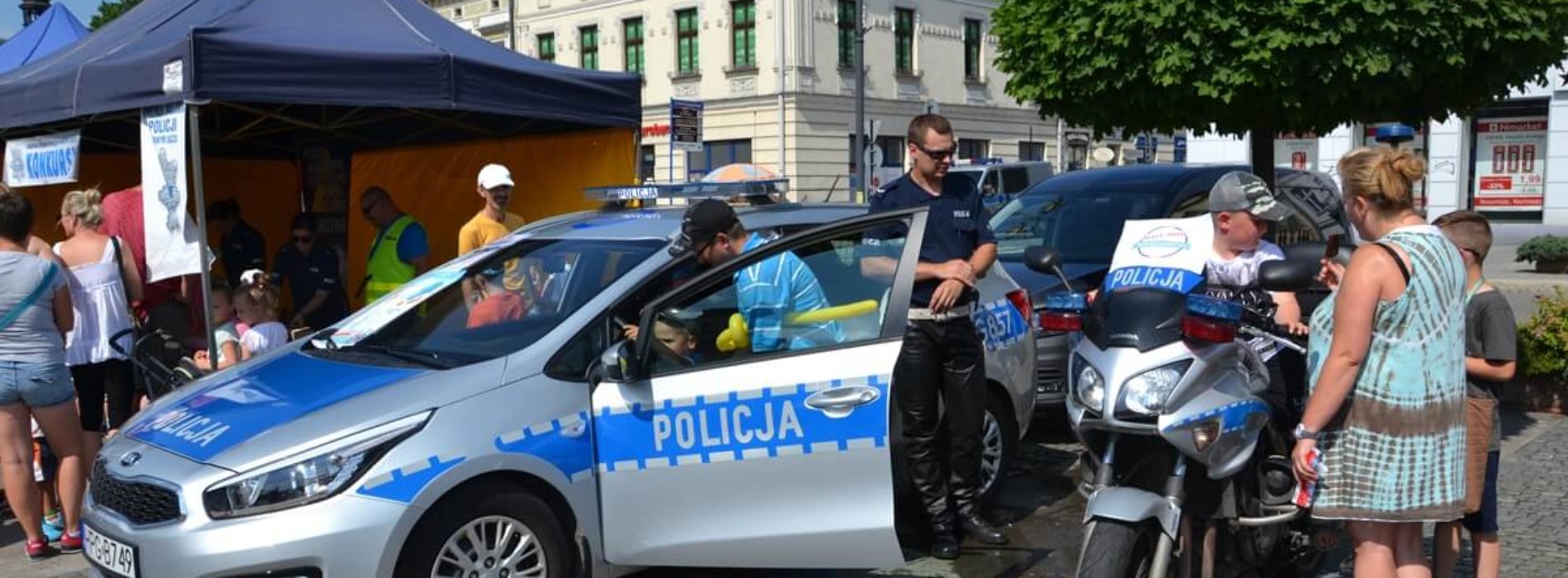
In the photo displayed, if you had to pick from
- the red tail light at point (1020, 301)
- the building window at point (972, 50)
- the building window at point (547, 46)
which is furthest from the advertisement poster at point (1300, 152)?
the red tail light at point (1020, 301)

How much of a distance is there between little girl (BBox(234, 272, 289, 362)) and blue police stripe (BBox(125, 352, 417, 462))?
6.32ft

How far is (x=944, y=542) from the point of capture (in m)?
5.04

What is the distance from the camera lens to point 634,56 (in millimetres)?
36656

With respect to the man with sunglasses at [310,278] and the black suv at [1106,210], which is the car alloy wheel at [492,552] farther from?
the man with sunglasses at [310,278]

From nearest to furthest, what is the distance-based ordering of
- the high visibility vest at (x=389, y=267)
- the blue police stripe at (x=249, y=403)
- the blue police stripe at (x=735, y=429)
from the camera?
the blue police stripe at (x=249, y=403) < the blue police stripe at (x=735, y=429) < the high visibility vest at (x=389, y=267)

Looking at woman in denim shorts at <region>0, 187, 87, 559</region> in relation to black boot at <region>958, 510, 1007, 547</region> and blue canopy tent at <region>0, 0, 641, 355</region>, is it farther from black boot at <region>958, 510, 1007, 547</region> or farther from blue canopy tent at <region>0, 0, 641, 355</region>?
black boot at <region>958, 510, 1007, 547</region>

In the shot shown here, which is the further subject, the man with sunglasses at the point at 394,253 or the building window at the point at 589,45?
the building window at the point at 589,45

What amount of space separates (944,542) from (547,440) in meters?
1.84

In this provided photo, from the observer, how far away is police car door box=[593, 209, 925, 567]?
4.20 meters

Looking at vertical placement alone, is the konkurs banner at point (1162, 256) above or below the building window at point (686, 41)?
below

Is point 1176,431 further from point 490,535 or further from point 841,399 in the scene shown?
point 490,535

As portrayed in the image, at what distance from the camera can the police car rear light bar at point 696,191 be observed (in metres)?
5.91

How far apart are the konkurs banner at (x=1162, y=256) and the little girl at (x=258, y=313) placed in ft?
15.1

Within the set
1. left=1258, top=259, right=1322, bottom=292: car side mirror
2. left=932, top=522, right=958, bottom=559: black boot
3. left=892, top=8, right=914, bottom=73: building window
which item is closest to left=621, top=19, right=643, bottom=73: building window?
left=892, top=8, right=914, bottom=73: building window
